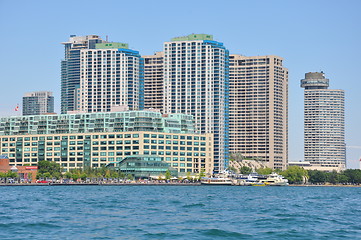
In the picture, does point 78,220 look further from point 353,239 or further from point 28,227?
point 353,239

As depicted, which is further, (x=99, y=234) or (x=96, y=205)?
(x=96, y=205)

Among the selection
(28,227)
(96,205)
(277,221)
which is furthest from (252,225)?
(96,205)

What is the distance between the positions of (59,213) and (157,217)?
50.3 ft

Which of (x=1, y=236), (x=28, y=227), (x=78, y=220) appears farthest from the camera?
(x=78, y=220)

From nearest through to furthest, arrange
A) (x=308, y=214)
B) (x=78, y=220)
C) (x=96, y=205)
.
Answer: (x=78, y=220), (x=308, y=214), (x=96, y=205)

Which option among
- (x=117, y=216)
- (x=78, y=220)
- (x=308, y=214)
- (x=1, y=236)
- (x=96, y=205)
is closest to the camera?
(x=1, y=236)

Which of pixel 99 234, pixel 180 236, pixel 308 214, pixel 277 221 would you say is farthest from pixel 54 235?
pixel 308 214

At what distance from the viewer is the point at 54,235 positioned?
271 ft

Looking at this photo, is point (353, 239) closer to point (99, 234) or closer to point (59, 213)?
point (99, 234)

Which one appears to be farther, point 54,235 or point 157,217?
point 157,217

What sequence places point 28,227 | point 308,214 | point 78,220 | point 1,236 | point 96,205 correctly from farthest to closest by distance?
1. point 96,205
2. point 308,214
3. point 78,220
4. point 28,227
5. point 1,236

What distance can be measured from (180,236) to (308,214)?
37651mm

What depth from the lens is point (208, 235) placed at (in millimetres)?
84375

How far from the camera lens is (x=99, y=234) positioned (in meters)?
83.8
